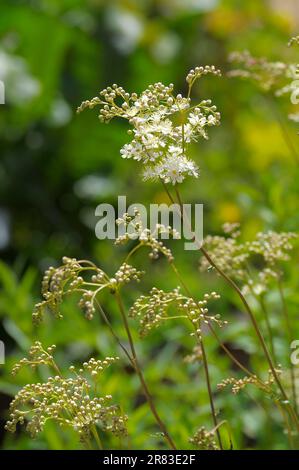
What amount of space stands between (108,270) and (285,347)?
1.20 meters

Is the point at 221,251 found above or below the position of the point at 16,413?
above

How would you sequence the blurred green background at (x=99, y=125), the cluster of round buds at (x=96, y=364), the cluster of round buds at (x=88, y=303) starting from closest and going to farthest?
the cluster of round buds at (x=88, y=303) < the cluster of round buds at (x=96, y=364) < the blurred green background at (x=99, y=125)

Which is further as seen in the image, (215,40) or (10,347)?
(215,40)

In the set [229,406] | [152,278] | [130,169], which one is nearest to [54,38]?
[130,169]

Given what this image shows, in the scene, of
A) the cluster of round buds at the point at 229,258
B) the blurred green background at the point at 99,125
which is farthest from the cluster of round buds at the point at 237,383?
the blurred green background at the point at 99,125

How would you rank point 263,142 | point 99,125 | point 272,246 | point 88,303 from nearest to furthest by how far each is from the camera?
point 88,303, point 272,246, point 263,142, point 99,125

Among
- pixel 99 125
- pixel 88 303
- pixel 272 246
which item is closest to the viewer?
pixel 88 303

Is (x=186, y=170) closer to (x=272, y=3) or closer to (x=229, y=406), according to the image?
(x=229, y=406)

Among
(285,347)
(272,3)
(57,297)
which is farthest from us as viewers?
(272,3)

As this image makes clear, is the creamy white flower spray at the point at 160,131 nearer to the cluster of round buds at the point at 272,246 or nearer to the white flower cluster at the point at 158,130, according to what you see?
the white flower cluster at the point at 158,130

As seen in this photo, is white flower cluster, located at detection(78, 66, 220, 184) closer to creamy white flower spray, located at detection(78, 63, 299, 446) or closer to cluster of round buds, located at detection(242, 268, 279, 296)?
creamy white flower spray, located at detection(78, 63, 299, 446)

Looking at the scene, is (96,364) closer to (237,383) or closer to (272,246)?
(237,383)

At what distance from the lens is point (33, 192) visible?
110 inches

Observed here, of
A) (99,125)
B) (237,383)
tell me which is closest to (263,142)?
(99,125)
